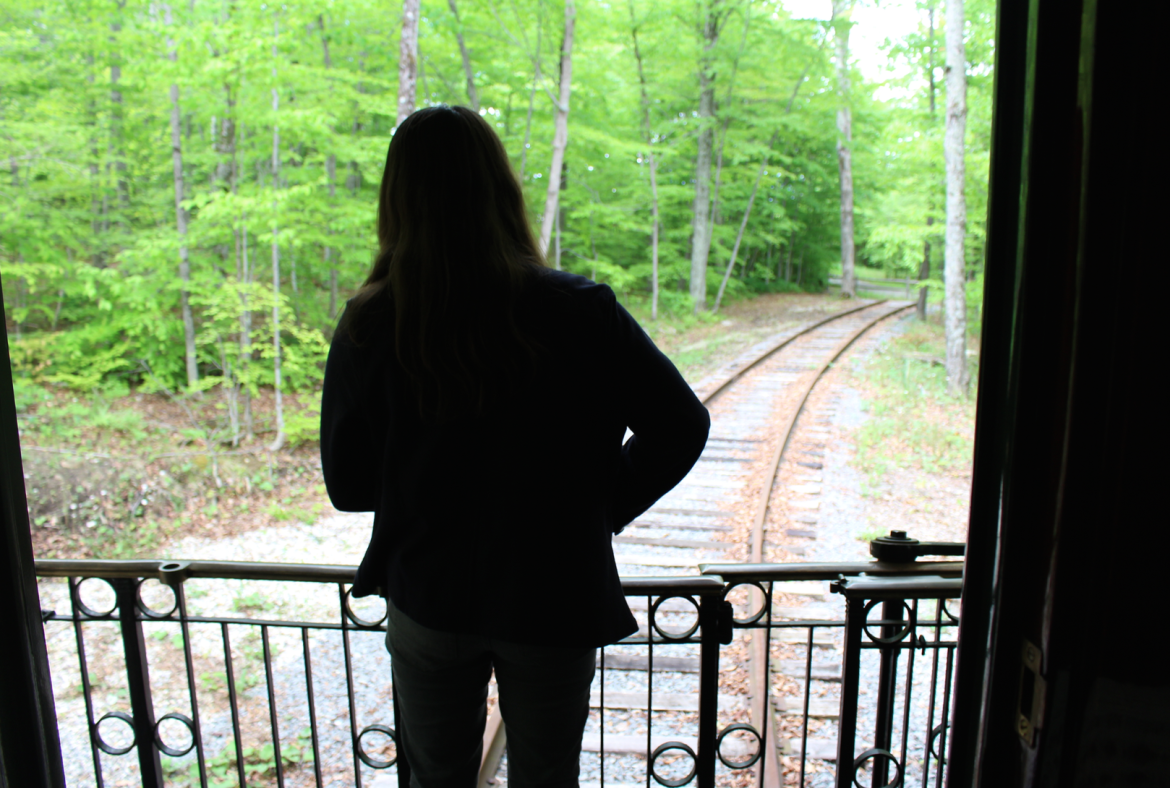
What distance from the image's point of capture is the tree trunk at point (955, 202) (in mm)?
11352

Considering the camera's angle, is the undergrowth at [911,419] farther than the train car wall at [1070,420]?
Yes

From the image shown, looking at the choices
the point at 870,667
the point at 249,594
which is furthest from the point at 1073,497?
the point at 249,594

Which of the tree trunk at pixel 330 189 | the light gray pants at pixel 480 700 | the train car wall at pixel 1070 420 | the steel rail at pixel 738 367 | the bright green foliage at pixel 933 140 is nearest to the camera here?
the train car wall at pixel 1070 420

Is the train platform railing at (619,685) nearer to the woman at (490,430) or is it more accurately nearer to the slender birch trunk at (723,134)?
the woman at (490,430)

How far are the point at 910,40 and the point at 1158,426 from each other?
17.9m

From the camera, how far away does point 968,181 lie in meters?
13.1

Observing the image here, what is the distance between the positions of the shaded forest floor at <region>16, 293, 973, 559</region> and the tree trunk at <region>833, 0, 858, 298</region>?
10453mm

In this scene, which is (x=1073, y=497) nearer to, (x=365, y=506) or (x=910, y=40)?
(x=365, y=506)

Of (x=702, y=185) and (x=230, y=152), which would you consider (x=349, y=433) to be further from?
(x=702, y=185)

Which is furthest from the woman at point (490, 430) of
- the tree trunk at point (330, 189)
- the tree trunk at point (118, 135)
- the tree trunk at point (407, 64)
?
the tree trunk at point (118, 135)

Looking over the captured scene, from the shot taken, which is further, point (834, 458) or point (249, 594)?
point (834, 458)

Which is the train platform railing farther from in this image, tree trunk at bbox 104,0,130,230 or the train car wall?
tree trunk at bbox 104,0,130,230

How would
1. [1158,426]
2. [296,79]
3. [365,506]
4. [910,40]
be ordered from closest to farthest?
[1158,426] → [365,506] → [296,79] → [910,40]

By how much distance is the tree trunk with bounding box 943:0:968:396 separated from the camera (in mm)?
11352
